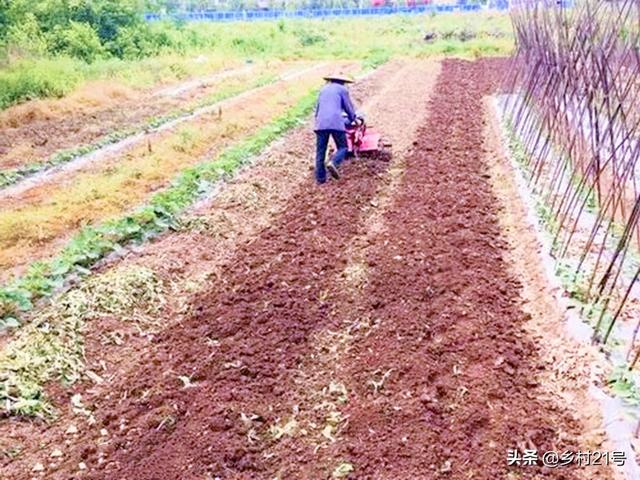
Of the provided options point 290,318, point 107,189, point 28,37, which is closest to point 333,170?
point 107,189

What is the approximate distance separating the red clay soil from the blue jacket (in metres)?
1.78

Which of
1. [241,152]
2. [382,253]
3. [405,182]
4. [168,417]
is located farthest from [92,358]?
[241,152]

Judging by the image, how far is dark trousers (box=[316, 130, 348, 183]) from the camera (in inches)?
364

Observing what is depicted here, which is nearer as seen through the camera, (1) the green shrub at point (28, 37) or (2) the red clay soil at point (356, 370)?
(2) the red clay soil at point (356, 370)

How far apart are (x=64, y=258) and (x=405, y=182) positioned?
15.8 ft

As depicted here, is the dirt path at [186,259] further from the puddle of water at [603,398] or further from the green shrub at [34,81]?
the green shrub at [34,81]

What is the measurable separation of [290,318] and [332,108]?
169 inches

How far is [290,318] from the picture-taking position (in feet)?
18.4

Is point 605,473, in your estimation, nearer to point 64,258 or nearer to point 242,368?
point 242,368

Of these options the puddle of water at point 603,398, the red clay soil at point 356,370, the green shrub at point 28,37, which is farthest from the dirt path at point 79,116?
the puddle of water at point 603,398

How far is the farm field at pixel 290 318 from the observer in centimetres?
403

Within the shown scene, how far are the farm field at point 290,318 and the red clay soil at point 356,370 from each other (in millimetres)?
18

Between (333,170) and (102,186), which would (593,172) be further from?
(102,186)

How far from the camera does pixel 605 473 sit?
3674mm
